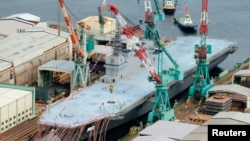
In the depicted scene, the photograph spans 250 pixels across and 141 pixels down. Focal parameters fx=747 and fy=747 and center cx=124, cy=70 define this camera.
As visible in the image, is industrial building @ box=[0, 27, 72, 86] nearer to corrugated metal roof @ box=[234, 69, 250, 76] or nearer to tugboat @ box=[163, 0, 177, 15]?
corrugated metal roof @ box=[234, 69, 250, 76]

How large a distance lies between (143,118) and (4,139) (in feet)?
36.1

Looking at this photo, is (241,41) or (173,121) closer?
(173,121)

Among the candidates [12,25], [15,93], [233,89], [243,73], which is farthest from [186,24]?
[15,93]

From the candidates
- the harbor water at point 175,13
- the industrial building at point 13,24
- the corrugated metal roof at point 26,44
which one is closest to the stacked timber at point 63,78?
the corrugated metal roof at point 26,44

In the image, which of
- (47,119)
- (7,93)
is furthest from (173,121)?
(7,93)

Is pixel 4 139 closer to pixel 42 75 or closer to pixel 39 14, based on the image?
pixel 42 75

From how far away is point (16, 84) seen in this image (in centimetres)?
6050

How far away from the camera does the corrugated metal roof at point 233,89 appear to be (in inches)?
2194

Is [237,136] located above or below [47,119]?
above

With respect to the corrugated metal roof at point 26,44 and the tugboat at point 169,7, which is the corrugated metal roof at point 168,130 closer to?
the corrugated metal roof at point 26,44

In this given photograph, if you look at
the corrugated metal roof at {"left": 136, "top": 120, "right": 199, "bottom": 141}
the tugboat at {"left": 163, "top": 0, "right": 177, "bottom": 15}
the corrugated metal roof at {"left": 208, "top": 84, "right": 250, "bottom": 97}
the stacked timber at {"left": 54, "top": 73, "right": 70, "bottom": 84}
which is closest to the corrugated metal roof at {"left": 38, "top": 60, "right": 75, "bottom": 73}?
the stacked timber at {"left": 54, "top": 73, "right": 70, "bottom": 84}

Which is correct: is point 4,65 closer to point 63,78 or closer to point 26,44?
point 26,44

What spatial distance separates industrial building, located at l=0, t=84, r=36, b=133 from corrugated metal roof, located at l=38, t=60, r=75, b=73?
16.8 ft

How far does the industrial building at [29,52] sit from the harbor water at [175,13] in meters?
13.0
